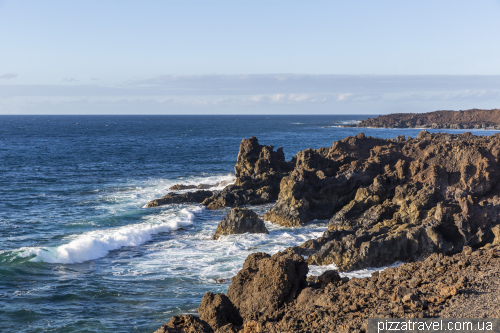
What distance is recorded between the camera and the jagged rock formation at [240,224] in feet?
82.0

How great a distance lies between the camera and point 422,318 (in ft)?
29.2

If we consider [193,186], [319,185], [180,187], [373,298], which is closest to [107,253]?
[319,185]

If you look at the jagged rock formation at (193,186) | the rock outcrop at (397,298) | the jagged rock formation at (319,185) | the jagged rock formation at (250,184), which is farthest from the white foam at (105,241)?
the rock outcrop at (397,298)

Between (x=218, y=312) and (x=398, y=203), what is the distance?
16365 mm

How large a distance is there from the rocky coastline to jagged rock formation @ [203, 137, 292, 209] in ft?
0.33

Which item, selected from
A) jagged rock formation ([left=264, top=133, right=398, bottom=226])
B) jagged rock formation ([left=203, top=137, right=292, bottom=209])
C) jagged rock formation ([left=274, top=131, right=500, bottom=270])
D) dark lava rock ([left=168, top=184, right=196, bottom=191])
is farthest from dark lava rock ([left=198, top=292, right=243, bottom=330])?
dark lava rock ([left=168, top=184, right=196, bottom=191])

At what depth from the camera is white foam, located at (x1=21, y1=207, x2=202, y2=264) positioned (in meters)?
22.0

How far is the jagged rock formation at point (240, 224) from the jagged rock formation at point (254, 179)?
26.2 feet

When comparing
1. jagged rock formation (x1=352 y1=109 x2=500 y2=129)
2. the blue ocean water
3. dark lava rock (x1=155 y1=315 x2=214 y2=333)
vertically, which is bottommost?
the blue ocean water

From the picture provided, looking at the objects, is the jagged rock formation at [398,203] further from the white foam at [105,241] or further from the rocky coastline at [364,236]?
the white foam at [105,241]

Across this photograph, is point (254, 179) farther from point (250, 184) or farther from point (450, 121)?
point (450, 121)

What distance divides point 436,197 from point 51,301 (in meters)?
20.2

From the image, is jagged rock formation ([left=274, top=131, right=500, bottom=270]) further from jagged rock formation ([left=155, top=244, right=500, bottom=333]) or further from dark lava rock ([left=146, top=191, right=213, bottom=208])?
dark lava rock ([left=146, top=191, right=213, bottom=208])

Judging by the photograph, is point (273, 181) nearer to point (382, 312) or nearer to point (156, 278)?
point (156, 278)
